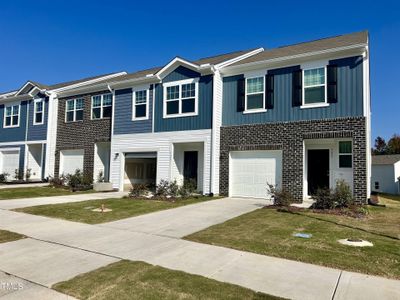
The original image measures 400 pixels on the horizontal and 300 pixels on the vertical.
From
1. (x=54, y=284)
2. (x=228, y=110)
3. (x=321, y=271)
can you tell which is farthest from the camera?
(x=228, y=110)

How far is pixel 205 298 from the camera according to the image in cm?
432

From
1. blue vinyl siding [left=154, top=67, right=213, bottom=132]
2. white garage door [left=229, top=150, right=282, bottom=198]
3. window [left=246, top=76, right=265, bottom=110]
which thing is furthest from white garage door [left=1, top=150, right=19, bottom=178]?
window [left=246, top=76, right=265, bottom=110]

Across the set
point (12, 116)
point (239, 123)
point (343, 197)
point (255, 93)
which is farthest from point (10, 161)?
point (343, 197)

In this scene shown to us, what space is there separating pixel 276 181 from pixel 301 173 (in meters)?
1.36

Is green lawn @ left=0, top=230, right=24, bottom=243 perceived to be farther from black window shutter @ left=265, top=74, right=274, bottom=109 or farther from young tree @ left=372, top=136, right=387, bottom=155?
young tree @ left=372, top=136, right=387, bottom=155

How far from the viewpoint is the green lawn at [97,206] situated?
10.4 m

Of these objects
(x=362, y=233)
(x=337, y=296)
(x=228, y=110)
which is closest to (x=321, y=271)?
(x=337, y=296)

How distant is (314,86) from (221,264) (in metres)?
10.8

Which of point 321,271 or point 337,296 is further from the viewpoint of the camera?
point 321,271

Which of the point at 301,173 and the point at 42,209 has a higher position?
the point at 301,173

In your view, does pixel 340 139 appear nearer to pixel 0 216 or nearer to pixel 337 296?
pixel 337 296

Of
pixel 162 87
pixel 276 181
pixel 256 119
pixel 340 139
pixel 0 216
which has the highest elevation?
pixel 162 87

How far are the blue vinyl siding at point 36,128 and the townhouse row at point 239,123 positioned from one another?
7.35 feet

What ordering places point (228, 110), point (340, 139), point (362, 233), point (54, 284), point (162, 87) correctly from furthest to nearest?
point (162, 87) < point (228, 110) < point (340, 139) < point (362, 233) < point (54, 284)
